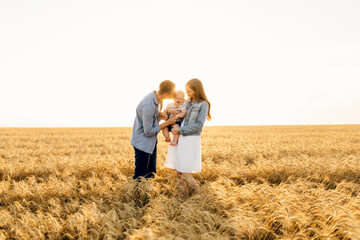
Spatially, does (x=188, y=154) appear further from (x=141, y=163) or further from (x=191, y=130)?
(x=141, y=163)

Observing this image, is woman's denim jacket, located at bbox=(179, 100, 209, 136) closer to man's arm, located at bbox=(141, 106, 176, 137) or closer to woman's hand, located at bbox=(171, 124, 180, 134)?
woman's hand, located at bbox=(171, 124, 180, 134)

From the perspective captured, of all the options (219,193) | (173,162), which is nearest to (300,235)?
(219,193)

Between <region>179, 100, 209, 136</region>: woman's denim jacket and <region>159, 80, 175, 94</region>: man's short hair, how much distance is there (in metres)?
0.55

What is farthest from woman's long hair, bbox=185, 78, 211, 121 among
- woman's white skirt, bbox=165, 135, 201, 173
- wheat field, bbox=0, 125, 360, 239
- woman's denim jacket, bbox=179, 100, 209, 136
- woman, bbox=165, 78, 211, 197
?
wheat field, bbox=0, 125, 360, 239

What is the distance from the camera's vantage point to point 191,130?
425 centimetres

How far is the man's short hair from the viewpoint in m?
4.42

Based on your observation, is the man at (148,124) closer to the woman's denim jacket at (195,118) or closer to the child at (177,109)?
the child at (177,109)

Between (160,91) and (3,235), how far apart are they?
3.31m

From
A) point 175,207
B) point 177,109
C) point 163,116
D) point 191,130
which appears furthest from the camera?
point 163,116

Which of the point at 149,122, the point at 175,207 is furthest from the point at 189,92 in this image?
the point at 175,207

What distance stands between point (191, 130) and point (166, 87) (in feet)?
3.27

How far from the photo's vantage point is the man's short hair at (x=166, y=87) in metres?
4.42

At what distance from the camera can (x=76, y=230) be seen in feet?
10.9

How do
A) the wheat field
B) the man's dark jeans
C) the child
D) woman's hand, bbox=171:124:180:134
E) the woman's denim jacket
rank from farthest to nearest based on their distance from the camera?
the man's dark jeans < the child < woman's hand, bbox=171:124:180:134 < the woman's denim jacket < the wheat field
